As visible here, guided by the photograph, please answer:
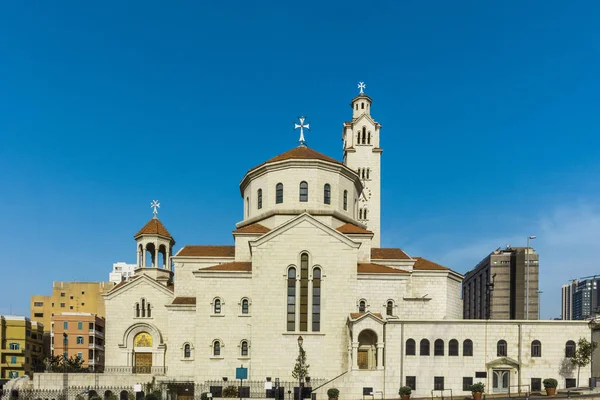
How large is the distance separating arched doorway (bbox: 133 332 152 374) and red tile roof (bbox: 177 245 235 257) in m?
8.75

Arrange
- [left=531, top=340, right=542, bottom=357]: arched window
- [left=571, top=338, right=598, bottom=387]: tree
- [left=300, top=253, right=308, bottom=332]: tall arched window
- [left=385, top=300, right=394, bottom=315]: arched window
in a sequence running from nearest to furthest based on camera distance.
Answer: [left=571, top=338, right=598, bottom=387]: tree → [left=531, top=340, right=542, bottom=357]: arched window → [left=300, top=253, right=308, bottom=332]: tall arched window → [left=385, top=300, right=394, bottom=315]: arched window

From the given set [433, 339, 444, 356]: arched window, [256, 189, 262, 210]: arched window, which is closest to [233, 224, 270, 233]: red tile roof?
[256, 189, 262, 210]: arched window

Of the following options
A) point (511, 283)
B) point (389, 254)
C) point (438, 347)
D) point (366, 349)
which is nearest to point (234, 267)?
point (366, 349)

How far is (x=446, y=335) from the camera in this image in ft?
145

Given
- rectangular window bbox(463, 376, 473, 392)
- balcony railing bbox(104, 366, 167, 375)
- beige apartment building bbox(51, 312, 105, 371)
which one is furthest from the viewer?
beige apartment building bbox(51, 312, 105, 371)

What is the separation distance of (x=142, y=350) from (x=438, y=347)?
2799cm

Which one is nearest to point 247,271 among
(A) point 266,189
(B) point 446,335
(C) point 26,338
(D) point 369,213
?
(A) point 266,189

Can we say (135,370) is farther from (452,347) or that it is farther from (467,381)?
(467,381)

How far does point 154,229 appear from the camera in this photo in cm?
6144

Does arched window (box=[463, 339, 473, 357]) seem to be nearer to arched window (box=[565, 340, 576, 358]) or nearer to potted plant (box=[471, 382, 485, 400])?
potted plant (box=[471, 382, 485, 400])

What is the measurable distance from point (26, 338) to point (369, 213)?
46206mm

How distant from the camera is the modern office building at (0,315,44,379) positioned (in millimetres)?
76050

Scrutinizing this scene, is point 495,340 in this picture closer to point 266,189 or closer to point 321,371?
point 321,371

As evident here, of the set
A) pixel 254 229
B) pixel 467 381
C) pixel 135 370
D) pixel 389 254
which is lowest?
pixel 135 370
